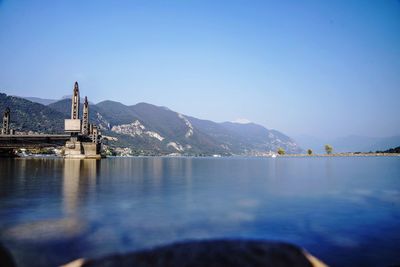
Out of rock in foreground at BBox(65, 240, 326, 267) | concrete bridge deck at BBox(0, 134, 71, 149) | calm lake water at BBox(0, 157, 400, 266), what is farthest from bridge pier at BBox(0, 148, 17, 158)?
rock in foreground at BBox(65, 240, 326, 267)

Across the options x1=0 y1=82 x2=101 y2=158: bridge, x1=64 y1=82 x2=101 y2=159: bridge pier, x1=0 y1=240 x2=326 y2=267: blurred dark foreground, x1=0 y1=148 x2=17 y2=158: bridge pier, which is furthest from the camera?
x1=0 y1=148 x2=17 y2=158: bridge pier

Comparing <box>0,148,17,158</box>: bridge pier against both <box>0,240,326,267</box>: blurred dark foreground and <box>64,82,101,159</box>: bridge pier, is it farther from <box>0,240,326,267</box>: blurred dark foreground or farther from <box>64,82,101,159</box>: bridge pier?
<box>0,240,326,267</box>: blurred dark foreground

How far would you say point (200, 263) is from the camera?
35.0 ft

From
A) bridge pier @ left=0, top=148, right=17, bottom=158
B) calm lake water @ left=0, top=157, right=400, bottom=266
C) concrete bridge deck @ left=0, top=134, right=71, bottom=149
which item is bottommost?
calm lake water @ left=0, top=157, right=400, bottom=266

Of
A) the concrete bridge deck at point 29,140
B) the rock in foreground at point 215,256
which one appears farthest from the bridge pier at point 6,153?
the rock in foreground at point 215,256

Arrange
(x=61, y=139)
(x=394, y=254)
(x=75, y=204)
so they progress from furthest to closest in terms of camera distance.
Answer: (x=61, y=139), (x=75, y=204), (x=394, y=254)

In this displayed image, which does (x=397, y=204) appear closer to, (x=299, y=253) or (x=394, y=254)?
(x=394, y=254)

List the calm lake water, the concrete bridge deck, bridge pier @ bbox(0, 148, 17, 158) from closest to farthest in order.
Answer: the calm lake water
the concrete bridge deck
bridge pier @ bbox(0, 148, 17, 158)

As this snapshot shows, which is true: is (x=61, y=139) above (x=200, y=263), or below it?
above

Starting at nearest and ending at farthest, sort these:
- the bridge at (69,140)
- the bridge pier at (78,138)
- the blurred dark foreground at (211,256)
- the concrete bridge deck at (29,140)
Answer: the blurred dark foreground at (211,256) < the concrete bridge deck at (29,140) < the bridge at (69,140) < the bridge pier at (78,138)

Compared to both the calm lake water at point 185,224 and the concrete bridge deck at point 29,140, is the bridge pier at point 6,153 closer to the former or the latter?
the concrete bridge deck at point 29,140

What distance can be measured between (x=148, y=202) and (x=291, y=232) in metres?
14.4

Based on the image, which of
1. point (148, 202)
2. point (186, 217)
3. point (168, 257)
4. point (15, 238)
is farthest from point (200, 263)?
point (148, 202)

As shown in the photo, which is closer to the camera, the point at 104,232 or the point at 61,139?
the point at 104,232
